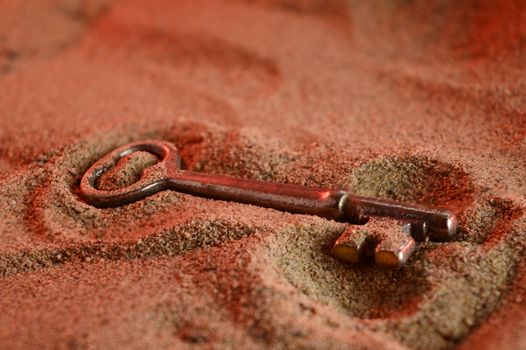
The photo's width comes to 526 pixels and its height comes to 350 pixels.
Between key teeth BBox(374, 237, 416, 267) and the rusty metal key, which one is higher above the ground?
the rusty metal key

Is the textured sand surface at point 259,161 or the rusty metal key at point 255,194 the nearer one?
the textured sand surface at point 259,161

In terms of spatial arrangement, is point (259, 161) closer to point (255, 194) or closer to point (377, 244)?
point (255, 194)

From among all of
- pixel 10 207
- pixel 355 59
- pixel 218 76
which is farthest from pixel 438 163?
pixel 10 207

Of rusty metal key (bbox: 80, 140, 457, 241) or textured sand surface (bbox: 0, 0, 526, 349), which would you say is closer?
textured sand surface (bbox: 0, 0, 526, 349)

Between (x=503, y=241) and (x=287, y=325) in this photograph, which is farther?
(x=503, y=241)

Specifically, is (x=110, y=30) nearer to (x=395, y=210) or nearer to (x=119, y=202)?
(x=119, y=202)

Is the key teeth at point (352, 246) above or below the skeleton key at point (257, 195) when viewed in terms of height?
below
